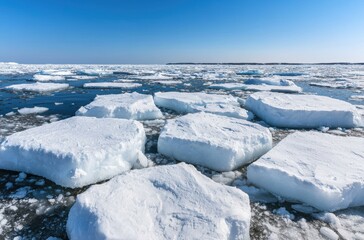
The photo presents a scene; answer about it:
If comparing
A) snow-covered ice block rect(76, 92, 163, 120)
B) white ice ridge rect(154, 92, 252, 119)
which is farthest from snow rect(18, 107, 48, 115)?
white ice ridge rect(154, 92, 252, 119)

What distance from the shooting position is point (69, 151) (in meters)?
2.97

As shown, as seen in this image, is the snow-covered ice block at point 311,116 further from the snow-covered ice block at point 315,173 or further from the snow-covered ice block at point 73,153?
the snow-covered ice block at point 73,153

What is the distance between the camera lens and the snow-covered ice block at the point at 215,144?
11.0 ft

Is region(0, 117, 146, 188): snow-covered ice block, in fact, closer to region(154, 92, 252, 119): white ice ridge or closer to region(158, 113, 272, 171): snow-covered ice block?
region(158, 113, 272, 171): snow-covered ice block

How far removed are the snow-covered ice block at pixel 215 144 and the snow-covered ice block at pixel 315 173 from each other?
341mm

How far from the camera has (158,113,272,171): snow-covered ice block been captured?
11.0 feet

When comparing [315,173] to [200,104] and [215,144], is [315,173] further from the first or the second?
[200,104]

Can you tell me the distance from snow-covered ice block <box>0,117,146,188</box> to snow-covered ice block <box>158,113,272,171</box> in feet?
1.67

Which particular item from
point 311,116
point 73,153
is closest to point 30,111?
point 73,153

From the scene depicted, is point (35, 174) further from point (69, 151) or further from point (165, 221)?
point (165, 221)

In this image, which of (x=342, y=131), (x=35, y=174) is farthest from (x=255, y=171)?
(x=342, y=131)

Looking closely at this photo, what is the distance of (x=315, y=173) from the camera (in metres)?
2.80

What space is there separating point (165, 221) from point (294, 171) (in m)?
1.56

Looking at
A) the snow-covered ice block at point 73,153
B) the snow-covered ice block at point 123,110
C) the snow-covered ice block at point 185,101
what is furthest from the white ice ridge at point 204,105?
the snow-covered ice block at point 73,153
